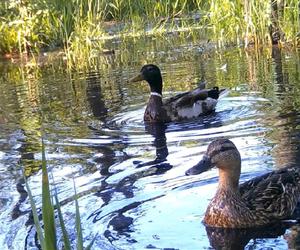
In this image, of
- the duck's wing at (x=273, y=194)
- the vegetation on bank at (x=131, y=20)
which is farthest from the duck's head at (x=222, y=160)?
the vegetation on bank at (x=131, y=20)

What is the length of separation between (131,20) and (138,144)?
12.9 metres

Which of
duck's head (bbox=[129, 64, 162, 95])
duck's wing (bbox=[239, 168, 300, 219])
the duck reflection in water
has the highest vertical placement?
duck's head (bbox=[129, 64, 162, 95])

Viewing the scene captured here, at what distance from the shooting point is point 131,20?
21.0 meters

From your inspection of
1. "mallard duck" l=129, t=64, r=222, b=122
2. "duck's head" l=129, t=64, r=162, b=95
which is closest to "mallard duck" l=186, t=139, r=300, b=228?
"mallard duck" l=129, t=64, r=222, b=122

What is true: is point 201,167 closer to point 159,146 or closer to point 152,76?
point 159,146

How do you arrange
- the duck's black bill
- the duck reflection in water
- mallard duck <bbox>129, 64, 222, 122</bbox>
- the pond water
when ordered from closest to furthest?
the pond water < the duck's black bill < the duck reflection in water < mallard duck <bbox>129, 64, 222, 122</bbox>

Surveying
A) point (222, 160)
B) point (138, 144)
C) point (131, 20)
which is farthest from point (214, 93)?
point (131, 20)

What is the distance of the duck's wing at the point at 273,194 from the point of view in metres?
5.68

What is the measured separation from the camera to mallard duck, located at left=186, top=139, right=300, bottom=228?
564cm

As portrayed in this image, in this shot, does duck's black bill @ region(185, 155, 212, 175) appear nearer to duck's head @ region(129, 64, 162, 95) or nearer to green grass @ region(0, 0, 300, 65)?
duck's head @ region(129, 64, 162, 95)

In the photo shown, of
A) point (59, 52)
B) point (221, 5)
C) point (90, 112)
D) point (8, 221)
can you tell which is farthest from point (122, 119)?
point (59, 52)

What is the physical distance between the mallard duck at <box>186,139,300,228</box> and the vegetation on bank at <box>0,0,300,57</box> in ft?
28.6

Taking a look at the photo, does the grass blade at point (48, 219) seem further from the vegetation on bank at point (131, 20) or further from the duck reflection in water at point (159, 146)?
the vegetation on bank at point (131, 20)

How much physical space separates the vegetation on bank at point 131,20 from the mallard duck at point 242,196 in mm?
8730
